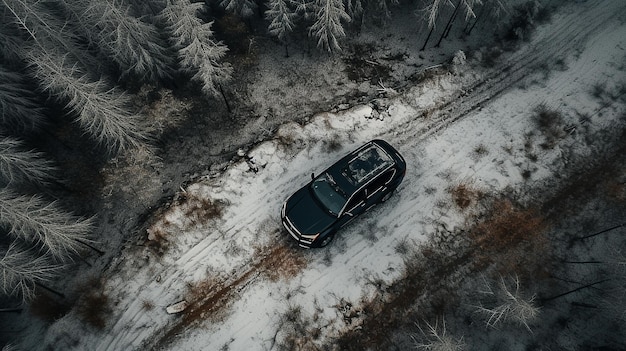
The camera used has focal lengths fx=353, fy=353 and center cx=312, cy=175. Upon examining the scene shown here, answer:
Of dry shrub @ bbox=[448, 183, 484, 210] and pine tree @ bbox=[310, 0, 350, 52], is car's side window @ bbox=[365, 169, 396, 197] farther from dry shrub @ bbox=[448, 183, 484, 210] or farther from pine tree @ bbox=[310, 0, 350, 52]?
pine tree @ bbox=[310, 0, 350, 52]

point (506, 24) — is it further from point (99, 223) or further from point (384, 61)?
point (99, 223)

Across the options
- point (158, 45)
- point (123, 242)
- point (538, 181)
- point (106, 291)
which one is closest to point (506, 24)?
point (538, 181)

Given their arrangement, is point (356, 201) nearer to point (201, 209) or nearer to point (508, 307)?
point (508, 307)

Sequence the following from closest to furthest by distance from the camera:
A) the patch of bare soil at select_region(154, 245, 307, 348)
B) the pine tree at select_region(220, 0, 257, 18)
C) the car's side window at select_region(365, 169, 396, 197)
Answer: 1. the patch of bare soil at select_region(154, 245, 307, 348)
2. the car's side window at select_region(365, 169, 396, 197)
3. the pine tree at select_region(220, 0, 257, 18)

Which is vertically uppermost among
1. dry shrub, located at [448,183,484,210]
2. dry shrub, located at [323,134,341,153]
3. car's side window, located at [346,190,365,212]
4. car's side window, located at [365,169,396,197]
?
dry shrub, located at [323,134,341,153]

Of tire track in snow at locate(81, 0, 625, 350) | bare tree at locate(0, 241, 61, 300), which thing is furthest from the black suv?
bare tree at locate(0, 241, 61, 300)

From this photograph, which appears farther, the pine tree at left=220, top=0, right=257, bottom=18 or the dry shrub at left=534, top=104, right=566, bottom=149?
the pine tree at left=220, top=0, right=257, bottom=18

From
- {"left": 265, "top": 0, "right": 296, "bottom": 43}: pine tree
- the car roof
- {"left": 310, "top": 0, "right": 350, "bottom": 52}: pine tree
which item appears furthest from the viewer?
{"left": 265, "top": 0, "right": 296, "bottom": 43}: pine tree
